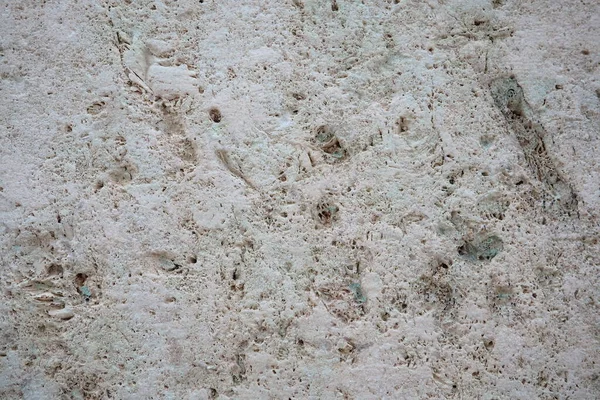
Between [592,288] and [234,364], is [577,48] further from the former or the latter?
[234,364]

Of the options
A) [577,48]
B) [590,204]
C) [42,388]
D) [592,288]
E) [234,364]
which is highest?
[577,48]

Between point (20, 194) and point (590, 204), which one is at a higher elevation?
point (590, 204)

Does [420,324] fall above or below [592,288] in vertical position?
below

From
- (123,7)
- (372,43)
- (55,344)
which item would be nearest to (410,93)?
(372,43)

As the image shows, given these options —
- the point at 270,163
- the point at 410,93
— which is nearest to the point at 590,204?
the point at 410,93

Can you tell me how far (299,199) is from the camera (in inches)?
40.5

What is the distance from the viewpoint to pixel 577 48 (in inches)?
39.3

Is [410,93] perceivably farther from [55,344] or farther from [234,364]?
[55,344]

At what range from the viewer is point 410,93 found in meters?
1.03

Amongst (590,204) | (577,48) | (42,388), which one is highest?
(577,48)

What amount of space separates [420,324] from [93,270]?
2.22 ft

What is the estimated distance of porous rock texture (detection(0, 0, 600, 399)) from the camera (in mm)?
987

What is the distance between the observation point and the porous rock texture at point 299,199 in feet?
3.24

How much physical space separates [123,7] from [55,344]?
0.72 m
